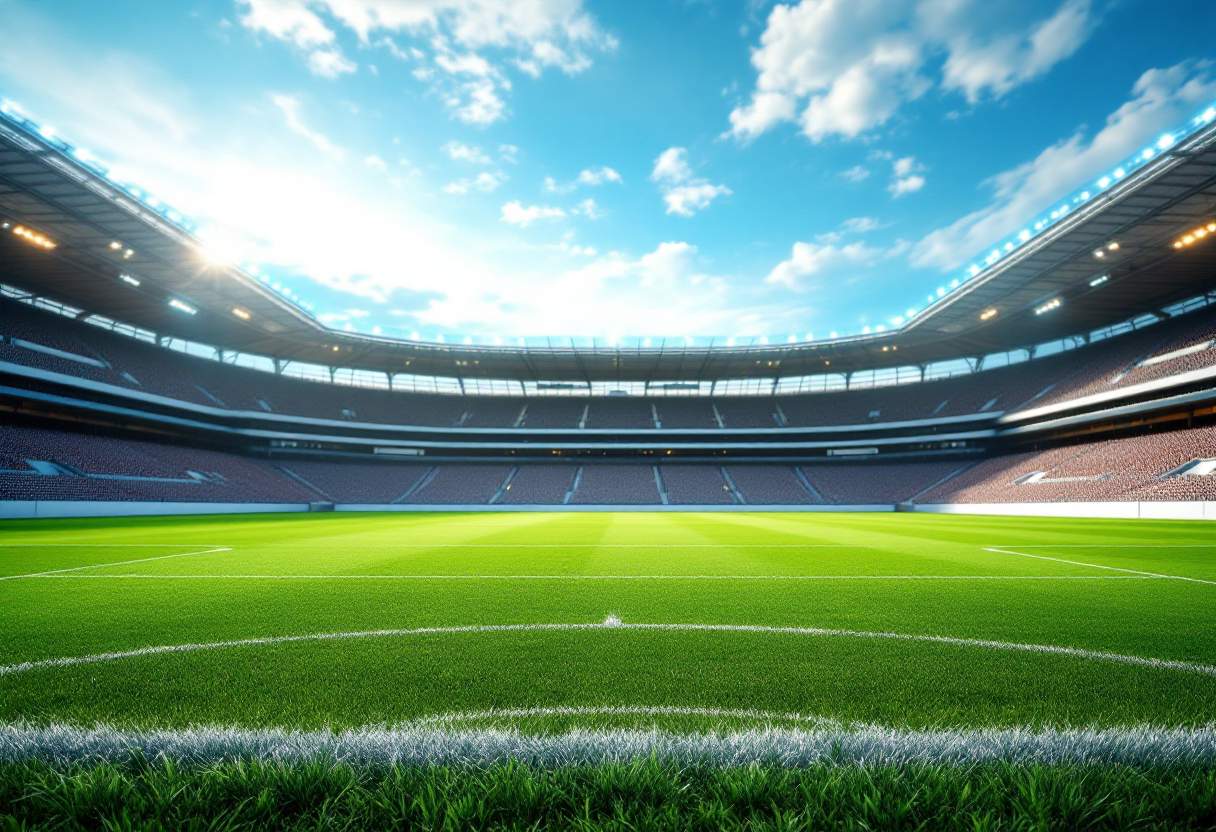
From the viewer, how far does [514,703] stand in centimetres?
314

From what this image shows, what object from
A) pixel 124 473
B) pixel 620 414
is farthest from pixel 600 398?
pixel 124 473

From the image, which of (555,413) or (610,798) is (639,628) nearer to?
(610,798)

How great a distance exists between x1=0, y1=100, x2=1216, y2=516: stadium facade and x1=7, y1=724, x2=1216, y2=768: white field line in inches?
1072

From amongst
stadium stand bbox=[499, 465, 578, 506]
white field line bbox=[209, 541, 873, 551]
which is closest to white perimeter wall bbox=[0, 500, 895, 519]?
stadium stand bbox=[499, 465, 578, 506]

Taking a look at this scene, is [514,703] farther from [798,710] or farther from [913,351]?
[913,351]

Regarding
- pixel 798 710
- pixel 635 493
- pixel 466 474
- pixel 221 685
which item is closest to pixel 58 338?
pixel 466 474

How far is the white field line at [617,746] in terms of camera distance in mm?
2244

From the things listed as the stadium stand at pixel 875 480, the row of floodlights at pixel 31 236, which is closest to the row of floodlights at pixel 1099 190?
the stadium stand at pixel 875 480

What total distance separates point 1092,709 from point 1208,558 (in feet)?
36.8

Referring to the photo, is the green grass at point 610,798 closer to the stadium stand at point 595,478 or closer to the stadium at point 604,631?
the stadium at point 604,631

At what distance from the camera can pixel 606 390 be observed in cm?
5956

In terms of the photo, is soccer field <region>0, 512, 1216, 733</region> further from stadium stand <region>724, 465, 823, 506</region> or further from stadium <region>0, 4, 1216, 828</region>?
stadium stand <region>724, 465, 823, 506</region>

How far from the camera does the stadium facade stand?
25953mm

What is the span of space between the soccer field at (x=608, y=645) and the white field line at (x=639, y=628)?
0.09 feet
